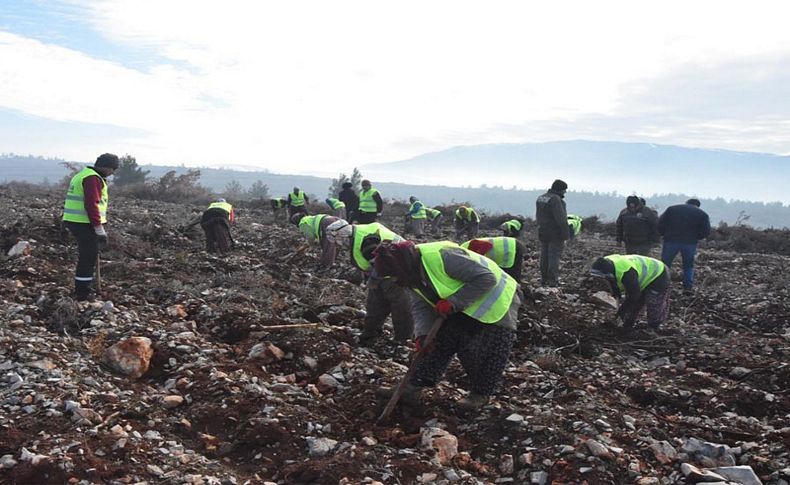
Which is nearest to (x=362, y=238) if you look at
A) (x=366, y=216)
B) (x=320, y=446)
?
(x=320, y=446)

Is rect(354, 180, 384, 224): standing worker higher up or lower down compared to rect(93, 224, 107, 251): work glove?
higher up

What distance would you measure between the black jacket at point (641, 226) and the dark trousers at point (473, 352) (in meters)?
4.67

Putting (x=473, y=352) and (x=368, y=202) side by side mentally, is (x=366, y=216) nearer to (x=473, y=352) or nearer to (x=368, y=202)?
(x=368, y=202)

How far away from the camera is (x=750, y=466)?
3189mm

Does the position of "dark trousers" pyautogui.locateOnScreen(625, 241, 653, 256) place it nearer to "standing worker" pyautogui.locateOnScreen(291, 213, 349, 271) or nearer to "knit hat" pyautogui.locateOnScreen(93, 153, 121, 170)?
"standing worker" pyautogui.locateOnScreen(291, 213, 349, 271)

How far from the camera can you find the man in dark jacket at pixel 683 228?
7.80 m

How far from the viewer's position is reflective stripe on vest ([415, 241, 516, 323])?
12.6 feet

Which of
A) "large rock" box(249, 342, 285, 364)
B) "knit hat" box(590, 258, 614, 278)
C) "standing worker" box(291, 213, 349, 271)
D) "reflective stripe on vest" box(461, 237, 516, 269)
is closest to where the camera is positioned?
"large rock" box(249, 342, 285, 364)

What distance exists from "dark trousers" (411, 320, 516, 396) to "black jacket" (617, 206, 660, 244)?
4675mm

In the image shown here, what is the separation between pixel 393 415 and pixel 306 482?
3.19 feet

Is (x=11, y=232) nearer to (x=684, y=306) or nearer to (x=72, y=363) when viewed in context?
(x=72, y=363)

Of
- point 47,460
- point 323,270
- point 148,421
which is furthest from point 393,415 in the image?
point 323,270

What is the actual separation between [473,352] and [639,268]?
114 inches

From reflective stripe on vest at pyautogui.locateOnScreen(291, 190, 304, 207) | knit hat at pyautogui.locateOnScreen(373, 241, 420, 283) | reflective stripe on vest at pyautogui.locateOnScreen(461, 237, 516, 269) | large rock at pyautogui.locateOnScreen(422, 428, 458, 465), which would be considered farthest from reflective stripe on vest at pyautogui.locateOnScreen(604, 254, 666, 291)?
reflective stripe on vest at pyautogui.locateOnScreen(291, 190, 304, 207)
